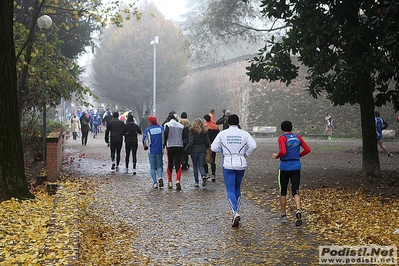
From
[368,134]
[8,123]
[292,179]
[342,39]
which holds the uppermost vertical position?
[342,39]

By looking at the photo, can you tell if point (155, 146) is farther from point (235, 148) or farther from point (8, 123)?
point (235, 148)

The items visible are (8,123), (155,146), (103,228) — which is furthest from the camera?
(155,146)

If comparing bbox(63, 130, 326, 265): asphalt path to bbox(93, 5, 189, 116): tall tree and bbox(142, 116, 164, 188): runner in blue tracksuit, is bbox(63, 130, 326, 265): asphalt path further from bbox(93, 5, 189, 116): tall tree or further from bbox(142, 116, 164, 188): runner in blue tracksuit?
bbox(93, 5, 189, 116): tall tree

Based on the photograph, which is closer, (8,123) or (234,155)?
(234,155)

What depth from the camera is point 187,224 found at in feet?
31.0

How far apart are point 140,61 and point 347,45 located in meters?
45.3

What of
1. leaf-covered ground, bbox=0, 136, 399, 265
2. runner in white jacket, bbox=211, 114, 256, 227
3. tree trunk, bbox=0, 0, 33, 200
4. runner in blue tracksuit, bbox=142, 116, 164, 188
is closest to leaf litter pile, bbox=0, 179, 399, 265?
leaf-covered ground, bbox=0, 136, 399, 265

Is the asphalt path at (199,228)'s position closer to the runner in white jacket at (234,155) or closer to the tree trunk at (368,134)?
the runner in white jacket at (234,155)

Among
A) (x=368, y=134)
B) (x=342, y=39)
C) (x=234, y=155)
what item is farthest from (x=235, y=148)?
(x=368, y=134)

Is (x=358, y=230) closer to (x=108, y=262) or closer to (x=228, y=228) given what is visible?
(x=228, y=228)

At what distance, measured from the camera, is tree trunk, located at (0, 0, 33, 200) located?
10.2 meters

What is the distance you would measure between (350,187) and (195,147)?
368 cm

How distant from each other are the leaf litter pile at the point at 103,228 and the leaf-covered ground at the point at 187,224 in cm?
1

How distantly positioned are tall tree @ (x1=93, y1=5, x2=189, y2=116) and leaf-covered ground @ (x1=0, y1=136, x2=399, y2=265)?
42271mm
